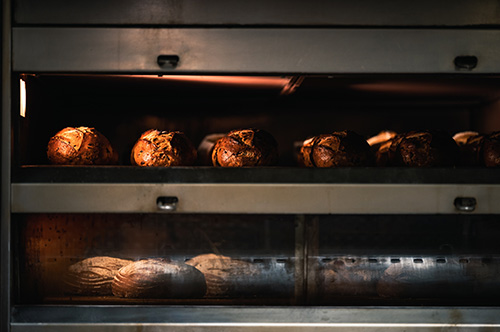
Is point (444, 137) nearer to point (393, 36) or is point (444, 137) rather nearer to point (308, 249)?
point (393, 36)

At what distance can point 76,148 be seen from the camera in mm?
1513

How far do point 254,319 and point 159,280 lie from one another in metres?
Result: 0.34

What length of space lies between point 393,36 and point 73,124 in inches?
51.4

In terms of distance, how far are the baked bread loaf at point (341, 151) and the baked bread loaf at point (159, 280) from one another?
57cm

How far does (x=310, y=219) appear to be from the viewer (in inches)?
56.7

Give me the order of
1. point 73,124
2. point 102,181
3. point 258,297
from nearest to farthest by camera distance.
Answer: point 102,181, point 258,297, point 73,124

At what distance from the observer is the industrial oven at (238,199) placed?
1.36 metres

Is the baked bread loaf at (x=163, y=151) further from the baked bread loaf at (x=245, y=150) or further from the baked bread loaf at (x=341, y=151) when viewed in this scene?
the baked bread loaf at (x=341, y=151)

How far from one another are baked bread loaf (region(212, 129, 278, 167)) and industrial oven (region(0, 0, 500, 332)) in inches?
6.5

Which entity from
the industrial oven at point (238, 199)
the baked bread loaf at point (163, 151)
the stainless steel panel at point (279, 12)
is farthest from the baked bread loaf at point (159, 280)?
the stainless steel panel at point (279, 12)

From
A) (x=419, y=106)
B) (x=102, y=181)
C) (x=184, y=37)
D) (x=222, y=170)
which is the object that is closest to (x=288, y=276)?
(x=222, y=170)

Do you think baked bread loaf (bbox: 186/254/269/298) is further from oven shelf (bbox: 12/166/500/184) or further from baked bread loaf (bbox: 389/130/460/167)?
baked bread loaf (bbox: 389/130/460/167)

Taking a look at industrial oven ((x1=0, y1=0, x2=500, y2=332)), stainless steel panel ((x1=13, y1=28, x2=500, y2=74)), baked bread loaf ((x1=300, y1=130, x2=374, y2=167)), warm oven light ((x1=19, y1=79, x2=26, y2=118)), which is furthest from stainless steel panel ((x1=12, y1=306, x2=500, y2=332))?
stainless steel panel ((x1=13, y1=28, x2=500, y2=74))

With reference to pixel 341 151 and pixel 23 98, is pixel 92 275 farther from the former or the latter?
pixel 341 151
